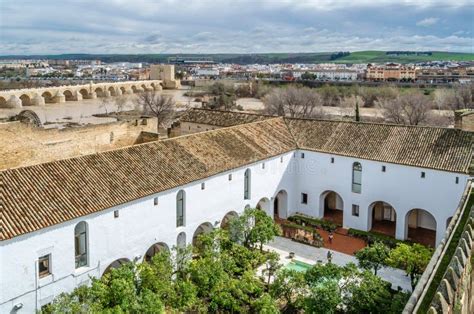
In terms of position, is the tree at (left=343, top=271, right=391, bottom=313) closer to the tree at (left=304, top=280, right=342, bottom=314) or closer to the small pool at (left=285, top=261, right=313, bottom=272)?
the tree at (left=304, top=280, right=342, bottom=314)

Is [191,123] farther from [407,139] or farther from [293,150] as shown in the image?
[407,139]

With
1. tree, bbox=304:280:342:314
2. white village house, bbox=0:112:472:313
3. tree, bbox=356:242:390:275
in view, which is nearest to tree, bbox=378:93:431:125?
white village house, bbox=0:112:472:313

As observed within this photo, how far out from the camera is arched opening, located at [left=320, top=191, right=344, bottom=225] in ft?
122

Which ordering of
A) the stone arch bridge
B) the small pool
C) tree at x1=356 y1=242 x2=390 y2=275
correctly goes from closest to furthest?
tree at x1=356 y1=242 x2=390 y2=275 → the small pool → the stone arch bridge

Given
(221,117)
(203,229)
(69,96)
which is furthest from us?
(69,96)

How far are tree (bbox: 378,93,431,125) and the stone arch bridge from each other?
7263 centimetres

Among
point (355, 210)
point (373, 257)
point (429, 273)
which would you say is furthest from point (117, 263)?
point (355, 210)

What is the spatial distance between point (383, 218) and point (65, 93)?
334 feet

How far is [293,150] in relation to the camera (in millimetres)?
36625

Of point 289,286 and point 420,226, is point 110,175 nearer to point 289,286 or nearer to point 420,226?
point 289,286

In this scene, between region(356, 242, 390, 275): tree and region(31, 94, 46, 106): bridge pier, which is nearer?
region(356, 242, 390, 275): tree

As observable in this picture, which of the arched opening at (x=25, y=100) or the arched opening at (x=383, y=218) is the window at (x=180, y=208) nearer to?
the arched opening at (x=383, y=218)

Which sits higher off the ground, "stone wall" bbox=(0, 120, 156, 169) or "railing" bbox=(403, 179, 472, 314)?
"stone wall" bbox=(0, 120, 156, 169)

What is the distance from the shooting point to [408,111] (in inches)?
2454
